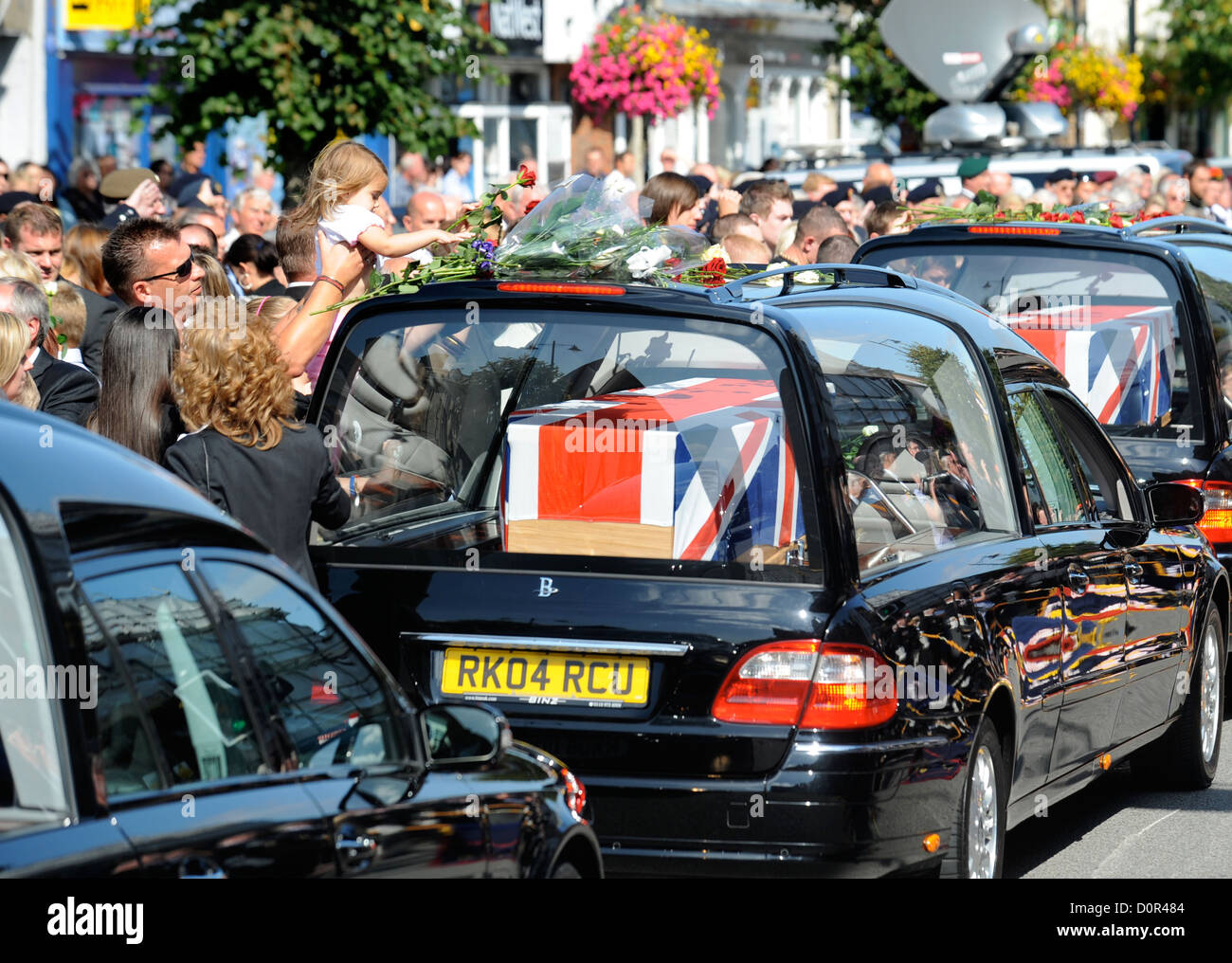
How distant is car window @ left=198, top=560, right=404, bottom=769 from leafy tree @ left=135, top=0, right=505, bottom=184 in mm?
13391

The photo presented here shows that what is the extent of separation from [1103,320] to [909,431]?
351 centimetres

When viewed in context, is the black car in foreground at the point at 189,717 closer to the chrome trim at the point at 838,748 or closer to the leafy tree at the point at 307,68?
the chrome trim at the point at 838,748

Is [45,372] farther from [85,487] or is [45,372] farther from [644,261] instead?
[85,487]

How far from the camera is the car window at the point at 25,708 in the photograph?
9.08ft

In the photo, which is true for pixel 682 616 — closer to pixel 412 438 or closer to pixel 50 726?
pixel 412 438

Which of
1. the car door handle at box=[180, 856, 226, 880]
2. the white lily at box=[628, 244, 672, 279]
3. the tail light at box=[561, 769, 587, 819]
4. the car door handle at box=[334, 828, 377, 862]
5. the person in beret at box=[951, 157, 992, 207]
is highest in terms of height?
the person in beret at box=[951, 157, 992, 207]

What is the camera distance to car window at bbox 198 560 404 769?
338 cm

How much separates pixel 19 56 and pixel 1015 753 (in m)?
20.4

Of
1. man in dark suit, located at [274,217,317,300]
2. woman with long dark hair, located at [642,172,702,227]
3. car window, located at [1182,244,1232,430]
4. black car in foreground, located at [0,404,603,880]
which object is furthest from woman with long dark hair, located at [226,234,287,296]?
black car in foreground, located at [0,404,603,880]

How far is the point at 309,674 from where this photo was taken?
357 centimetres

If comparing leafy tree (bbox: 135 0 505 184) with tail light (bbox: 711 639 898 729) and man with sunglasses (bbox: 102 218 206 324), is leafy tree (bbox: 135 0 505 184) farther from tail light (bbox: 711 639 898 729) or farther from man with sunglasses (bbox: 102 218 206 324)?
tail light (bbox: 711 639 898 729)

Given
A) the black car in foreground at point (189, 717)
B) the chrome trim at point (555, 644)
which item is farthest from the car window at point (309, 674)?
the chrome trim at point (555, 644)

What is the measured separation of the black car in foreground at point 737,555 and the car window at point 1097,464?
0.39m
